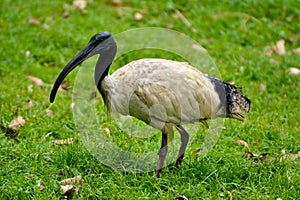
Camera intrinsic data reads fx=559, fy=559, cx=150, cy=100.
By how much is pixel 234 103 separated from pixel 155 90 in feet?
2.86

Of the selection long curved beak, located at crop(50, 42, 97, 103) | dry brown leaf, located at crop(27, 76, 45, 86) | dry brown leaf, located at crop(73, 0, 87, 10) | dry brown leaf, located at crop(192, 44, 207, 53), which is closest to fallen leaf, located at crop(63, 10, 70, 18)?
dry brown leaf, located at crop(73, 0, 87, 10)

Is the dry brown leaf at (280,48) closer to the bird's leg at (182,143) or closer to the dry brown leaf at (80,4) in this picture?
the dry brown leaf at (80,4)

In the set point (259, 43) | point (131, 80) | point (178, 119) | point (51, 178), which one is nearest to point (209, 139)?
point (178, 119)

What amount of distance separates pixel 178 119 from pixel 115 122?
4.28 ft

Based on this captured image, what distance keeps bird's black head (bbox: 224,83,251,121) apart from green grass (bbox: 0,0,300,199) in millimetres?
473

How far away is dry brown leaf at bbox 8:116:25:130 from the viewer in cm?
611

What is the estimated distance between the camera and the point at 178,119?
5.27m

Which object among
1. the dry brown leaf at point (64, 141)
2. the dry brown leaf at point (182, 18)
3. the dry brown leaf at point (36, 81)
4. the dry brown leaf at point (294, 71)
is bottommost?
the dry brown leaf at point (36, 81)

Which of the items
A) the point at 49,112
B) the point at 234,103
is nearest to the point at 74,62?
the point at 234,103

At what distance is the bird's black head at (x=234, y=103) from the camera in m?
5.43

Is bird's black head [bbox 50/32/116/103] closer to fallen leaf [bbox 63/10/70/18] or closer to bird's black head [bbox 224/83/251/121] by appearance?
bird's black head [bbox 224/83/251/121]

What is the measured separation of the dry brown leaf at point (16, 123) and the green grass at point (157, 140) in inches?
2.6

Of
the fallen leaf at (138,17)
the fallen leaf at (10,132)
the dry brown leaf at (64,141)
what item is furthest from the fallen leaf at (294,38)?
the fallen leaf at (10,132)

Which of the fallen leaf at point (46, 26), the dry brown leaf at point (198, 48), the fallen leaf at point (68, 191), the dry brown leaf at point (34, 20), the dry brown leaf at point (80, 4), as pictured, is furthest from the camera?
the dry brown leaf at point (80, 4)
